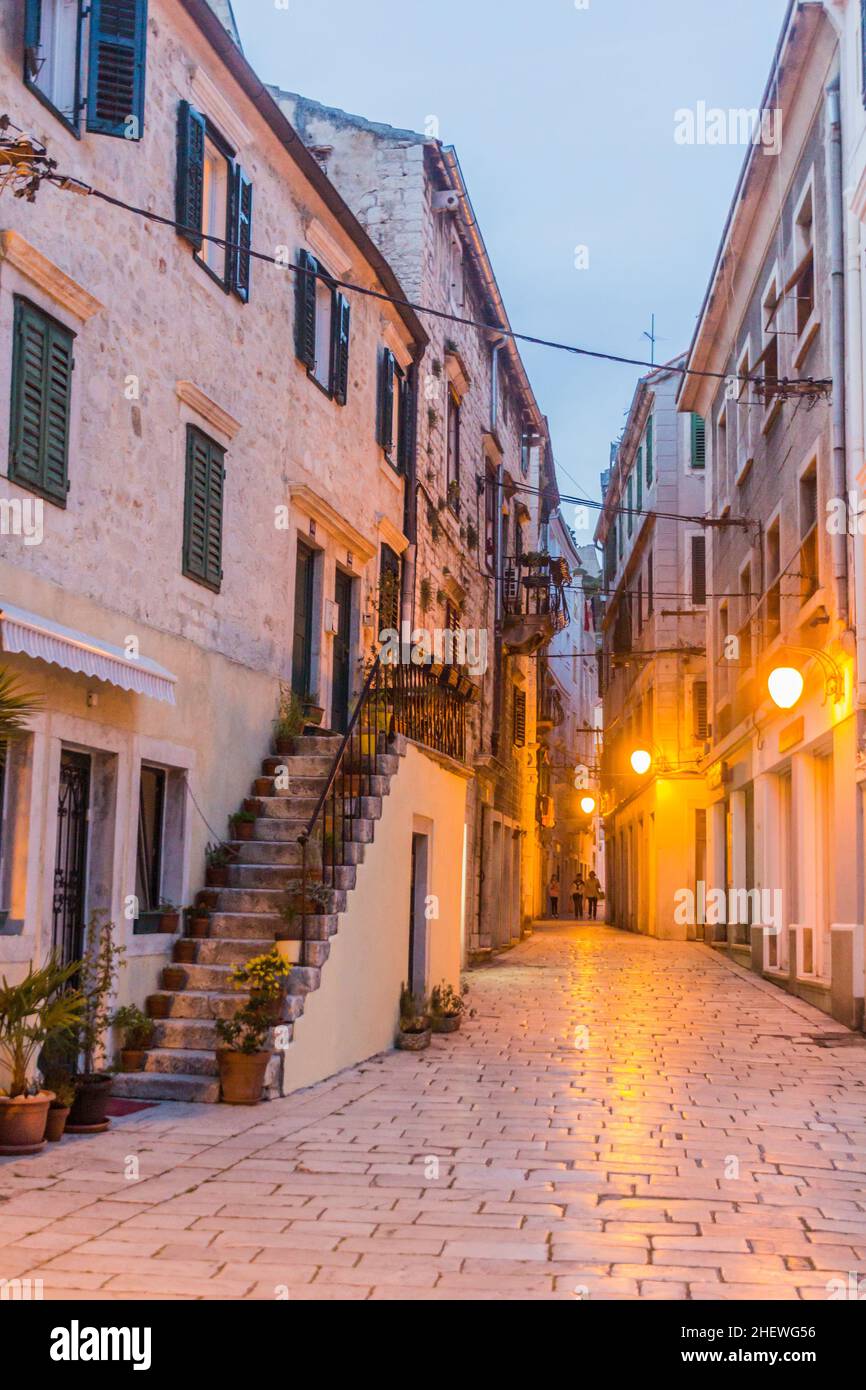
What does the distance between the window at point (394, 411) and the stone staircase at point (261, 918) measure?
5.39m

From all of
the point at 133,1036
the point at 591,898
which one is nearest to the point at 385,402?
the point at 133,1036

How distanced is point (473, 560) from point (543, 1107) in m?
15.8

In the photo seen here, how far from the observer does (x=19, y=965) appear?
863cm

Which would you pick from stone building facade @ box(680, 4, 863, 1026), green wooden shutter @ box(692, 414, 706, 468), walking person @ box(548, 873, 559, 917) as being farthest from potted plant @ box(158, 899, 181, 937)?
walking person @ box(548, 873, 559, 917)

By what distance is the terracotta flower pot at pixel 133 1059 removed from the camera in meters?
9.80

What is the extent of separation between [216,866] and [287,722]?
7.27ft

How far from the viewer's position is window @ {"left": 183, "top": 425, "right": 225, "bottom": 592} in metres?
11.5

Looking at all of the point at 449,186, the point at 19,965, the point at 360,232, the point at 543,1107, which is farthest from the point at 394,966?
the point at 449,186

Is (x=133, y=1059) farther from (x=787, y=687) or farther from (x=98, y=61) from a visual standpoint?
(x=787, y=687)

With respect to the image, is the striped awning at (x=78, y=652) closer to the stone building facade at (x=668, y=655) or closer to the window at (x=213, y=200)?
the window at (x=213, y=200)

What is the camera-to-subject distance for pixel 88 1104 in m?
8.24

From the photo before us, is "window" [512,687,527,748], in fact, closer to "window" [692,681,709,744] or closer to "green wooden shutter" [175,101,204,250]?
"window" [692,681,709,744]

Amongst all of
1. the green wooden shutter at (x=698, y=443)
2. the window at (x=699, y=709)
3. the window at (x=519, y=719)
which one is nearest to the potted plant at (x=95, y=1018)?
the window at (x=519, y=719)

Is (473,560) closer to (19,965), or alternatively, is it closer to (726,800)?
(726,800)
